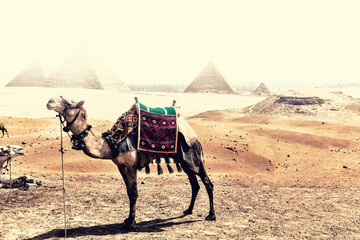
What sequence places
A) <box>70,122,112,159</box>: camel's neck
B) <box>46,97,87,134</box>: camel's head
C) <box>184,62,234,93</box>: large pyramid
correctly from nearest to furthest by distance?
<box>46,97,87,134</box>: camel's head < <box>70,122,112,159</box>: camel's neck < <box>184,62,234,93</box>: large pyramid

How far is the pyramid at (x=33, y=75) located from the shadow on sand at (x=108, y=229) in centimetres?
9522

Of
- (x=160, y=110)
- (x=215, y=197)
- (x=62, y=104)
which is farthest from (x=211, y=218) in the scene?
(x=62, y=104)

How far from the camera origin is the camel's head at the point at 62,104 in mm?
5316

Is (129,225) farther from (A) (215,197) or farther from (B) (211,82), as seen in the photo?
(B) (211,82)

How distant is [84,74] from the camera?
8512cm

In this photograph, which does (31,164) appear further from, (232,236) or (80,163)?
(232,236)

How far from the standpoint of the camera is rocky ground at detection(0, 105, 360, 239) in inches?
242

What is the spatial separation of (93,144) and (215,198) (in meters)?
3.97

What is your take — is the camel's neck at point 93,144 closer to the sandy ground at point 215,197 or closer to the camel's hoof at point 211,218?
the sandy ground at point 215,197

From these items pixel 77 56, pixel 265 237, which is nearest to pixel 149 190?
pixel 265 237

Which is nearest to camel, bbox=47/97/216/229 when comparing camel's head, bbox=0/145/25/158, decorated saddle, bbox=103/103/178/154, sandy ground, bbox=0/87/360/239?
decorated saddle, bbox=103/103/178/154

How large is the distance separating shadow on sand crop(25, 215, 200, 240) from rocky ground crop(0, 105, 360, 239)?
0.02 metres

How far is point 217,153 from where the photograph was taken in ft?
46.9

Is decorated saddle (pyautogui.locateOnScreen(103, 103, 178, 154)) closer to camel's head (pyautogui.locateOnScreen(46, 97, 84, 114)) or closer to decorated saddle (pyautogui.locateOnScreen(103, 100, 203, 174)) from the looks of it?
decorated saddle (pyautogui.locateOnScreen(103, 100, 203, 174))
